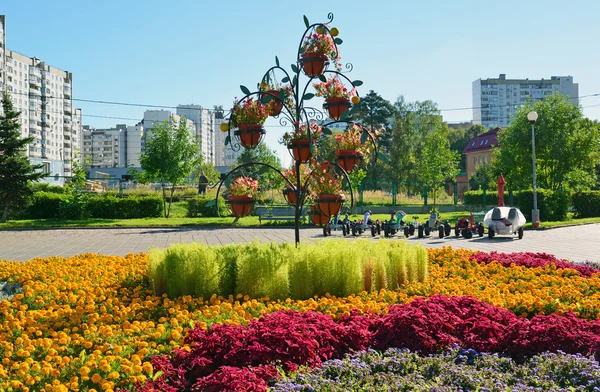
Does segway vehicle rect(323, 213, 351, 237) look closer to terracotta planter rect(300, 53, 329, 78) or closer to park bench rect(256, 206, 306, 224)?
park bench rect(256, 206, 306, 224)

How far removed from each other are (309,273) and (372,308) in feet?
4.65

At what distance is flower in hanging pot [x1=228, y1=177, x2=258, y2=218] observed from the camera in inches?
287

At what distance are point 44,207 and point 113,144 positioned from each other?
519 feet

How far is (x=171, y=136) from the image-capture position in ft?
99.3

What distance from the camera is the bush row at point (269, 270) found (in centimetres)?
626

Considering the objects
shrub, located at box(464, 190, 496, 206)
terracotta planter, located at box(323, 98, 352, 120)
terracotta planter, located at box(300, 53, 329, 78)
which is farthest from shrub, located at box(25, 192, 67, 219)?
terracotta planter, located at box(323, 98, 352, 120)

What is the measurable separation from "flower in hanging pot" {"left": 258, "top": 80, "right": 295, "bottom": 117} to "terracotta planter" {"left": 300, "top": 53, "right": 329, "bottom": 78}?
1.25ft

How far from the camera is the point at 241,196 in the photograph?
7.30 m

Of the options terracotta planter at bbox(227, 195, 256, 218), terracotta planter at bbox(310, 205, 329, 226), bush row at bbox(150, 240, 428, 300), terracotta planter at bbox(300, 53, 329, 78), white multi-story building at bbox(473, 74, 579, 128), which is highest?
white multi-story building at bbox(473, 74, 579, 128)

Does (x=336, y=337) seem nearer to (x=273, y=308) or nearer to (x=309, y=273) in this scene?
(x=273, y=308)

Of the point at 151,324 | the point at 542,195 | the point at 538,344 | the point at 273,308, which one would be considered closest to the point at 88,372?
the point at 151,324

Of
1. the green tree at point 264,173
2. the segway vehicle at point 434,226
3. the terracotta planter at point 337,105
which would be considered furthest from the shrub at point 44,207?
the terracotta planter at point 337,105

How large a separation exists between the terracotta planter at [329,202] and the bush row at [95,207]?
23.8m

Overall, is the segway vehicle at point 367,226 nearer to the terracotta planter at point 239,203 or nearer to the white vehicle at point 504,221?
the white vehicle at point 504,221
